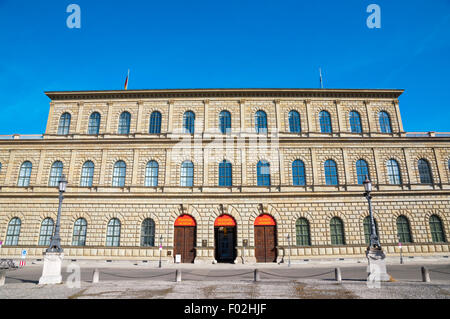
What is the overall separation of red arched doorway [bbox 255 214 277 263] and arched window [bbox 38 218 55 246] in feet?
67.7

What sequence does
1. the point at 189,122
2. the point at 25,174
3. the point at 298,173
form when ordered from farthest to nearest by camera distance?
the point at 189,122, the point at 25,174, the point at 298,173

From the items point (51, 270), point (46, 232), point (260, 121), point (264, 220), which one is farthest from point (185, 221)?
point (46, 232)

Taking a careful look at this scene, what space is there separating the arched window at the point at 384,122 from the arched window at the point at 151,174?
25.2m

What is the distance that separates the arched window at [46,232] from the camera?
27.0m

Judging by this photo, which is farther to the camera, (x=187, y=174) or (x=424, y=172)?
(x=424, y=172)

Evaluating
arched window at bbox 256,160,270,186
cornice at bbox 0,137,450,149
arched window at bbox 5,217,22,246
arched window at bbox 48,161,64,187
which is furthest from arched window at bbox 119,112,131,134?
arched window at bbox 256,160,270,186

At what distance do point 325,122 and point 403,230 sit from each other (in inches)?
530

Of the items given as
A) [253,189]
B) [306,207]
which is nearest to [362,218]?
[306,207]

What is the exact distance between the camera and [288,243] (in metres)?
26.1

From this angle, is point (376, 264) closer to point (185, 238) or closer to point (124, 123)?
point (185, 238)

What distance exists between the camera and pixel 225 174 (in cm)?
2823

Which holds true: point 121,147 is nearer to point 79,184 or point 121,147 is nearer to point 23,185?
point 79,184

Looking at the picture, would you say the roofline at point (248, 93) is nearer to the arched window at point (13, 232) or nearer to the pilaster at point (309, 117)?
the pilaster at point (309, 117)
